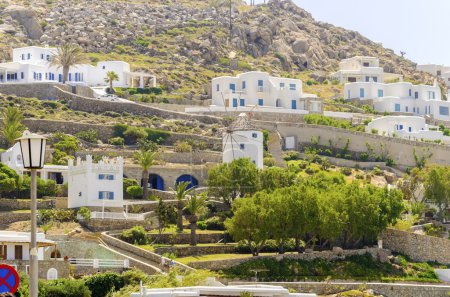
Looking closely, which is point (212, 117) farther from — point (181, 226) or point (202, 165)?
point (181, 226)

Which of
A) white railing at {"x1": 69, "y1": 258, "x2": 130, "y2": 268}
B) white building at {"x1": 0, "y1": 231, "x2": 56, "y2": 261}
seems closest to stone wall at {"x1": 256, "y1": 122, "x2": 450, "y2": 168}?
white railing at {"x1": 69, "y1": 258, "x2": 130, "y2": 268}

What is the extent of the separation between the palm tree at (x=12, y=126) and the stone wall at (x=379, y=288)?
2851 cm

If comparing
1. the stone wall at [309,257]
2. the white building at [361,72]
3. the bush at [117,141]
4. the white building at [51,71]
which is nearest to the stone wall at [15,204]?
the stone wall at [309,257]

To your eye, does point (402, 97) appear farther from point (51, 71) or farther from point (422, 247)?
point (422, 247)

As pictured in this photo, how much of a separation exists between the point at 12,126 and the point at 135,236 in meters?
20.5

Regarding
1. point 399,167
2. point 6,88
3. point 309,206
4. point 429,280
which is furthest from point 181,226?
point 6,88

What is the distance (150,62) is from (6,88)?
23022mm

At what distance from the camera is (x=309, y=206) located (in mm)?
65125

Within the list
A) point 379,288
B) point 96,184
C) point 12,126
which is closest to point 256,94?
point 12,126

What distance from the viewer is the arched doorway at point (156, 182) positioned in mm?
79125

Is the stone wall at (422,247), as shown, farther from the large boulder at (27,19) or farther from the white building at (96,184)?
Answer: the large boulder at (27,19)

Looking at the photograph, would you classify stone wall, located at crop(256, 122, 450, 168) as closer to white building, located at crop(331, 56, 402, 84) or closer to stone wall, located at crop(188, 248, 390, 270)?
stone wall, located at crop(188, 248, 390, 270)

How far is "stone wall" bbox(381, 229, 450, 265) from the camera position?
69.6 metres

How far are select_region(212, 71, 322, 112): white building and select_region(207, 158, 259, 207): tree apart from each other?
29.3 m
